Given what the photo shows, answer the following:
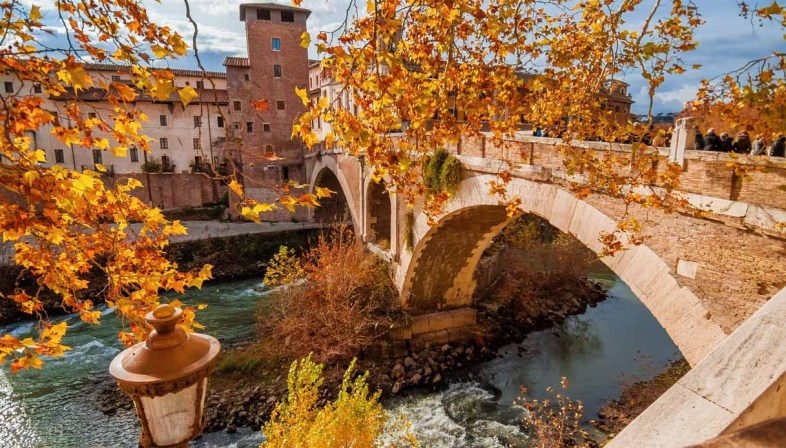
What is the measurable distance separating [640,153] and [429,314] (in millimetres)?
8528

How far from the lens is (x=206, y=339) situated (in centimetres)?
225

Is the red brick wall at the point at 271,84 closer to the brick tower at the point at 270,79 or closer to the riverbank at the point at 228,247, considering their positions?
the brick tower at the point at 270,79

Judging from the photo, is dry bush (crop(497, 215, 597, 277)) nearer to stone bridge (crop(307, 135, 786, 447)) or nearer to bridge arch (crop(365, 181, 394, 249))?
bridge arch (crop(365, 181, 394, 249))


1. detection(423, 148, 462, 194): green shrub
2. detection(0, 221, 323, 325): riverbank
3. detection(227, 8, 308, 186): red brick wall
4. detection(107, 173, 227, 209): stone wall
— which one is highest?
detection(227, 8, 308, 186): red brick wall

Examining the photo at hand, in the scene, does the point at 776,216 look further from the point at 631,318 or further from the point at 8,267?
the point at 8,267

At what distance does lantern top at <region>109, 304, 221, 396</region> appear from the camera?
1.94 metres

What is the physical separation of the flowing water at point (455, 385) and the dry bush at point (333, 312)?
1.73m

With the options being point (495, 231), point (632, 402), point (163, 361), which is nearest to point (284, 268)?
point (495, 231)

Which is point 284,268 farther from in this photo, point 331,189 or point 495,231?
point 331,189

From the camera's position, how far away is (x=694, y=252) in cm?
473

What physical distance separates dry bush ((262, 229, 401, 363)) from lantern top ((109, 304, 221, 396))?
27.5 feet

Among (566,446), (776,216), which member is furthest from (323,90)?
(776,216)

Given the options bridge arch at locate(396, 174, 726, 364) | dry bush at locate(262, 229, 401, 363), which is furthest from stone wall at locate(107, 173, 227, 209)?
bridge arch at locate(396, 174, 726, 364)

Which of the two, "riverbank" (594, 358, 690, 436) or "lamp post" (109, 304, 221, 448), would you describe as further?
"riverbank" (594, 358, 690, 436)
